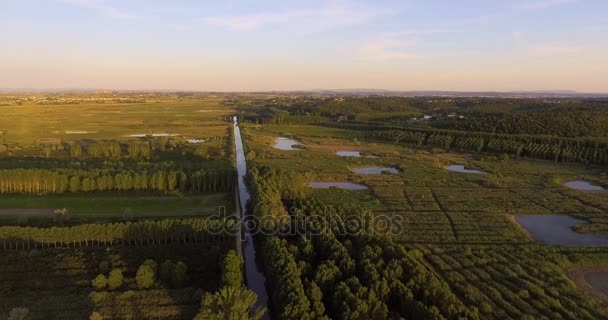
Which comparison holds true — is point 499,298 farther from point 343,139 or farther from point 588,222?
point 343,139

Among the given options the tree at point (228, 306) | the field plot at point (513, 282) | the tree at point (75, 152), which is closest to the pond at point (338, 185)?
the field plot at point (513, 282)

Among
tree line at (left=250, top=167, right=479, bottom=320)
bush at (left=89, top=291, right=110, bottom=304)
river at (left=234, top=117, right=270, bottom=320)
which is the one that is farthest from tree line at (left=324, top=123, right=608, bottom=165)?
bush at (left=89, top=291, right=110, bottom=304)

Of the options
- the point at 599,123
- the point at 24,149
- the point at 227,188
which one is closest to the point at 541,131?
the point at 599,123

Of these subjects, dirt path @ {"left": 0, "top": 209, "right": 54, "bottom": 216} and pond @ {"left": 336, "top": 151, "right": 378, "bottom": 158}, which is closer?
dirt path @ {"left": 0, "top": 209, "right": 54, "bottom": 216}

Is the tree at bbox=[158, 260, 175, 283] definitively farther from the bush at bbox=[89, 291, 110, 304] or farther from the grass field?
the grass field

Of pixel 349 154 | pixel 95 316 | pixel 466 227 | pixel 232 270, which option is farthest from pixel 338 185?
pixel 95 316

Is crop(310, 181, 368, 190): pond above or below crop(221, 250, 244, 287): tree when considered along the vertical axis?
below
